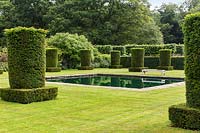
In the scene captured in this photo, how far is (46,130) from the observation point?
6621mm

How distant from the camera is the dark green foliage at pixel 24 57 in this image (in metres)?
10.2

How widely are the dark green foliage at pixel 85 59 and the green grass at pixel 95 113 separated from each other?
1493 centimetres

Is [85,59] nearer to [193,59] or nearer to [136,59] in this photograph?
[136,59]

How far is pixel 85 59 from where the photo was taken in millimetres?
27062

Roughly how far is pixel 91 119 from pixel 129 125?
99cm

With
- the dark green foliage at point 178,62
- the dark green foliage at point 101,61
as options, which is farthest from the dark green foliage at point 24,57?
the dark green foliage at point 101,61

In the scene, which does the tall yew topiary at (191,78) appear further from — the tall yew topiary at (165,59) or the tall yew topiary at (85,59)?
the tall yew topiary at (85,59)

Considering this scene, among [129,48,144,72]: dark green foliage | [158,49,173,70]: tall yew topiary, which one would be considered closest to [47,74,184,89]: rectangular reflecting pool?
[129,48,144,72]: dark green foliage

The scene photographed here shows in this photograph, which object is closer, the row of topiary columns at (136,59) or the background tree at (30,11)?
the row of topiary columns at (136,59)

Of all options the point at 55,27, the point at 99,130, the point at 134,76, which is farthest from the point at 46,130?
the point at 55,27

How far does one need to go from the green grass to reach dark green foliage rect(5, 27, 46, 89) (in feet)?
2.55

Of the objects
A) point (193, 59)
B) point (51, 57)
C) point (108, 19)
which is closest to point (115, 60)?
point (51, 57)

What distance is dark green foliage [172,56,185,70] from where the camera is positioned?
1091 inches

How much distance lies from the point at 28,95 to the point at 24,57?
1166mm
